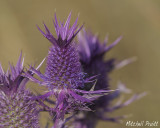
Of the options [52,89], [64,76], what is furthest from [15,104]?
[64,76]

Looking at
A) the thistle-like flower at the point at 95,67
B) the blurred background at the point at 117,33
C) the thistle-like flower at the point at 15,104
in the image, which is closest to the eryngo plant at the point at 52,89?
the thistle-like flower at the point at 15,104

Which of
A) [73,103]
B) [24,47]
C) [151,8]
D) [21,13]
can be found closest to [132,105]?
[151,8]

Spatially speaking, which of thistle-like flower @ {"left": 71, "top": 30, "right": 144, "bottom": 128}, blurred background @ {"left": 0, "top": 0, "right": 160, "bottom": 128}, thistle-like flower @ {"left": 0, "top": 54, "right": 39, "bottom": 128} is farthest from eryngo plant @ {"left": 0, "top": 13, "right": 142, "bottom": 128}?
blurred background @ {"left": 0, "top": 0, "right": 160, "bottom": 128}

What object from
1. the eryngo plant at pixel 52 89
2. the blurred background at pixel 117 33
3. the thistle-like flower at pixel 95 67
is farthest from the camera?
the blurred background at pixel 117 33

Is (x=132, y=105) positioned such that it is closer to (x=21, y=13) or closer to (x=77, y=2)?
(x=77, y=2)

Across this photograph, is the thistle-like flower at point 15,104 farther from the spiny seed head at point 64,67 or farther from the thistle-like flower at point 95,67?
the thistle-like flower at point 95,67
